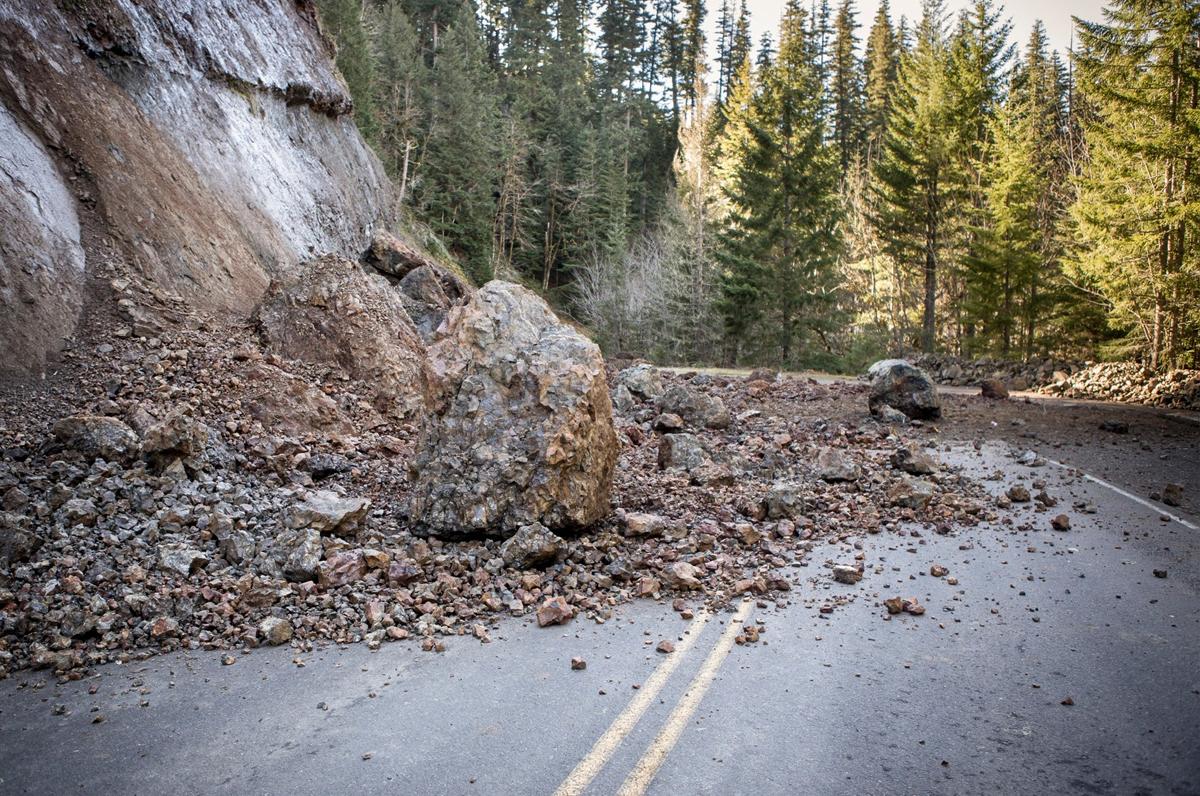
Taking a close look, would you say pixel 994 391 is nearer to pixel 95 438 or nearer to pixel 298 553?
pixel 298 553

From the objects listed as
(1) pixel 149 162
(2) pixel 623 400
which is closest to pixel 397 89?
(1) pixel 149 162

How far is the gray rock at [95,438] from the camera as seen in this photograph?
6.81 m

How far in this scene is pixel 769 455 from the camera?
991cm

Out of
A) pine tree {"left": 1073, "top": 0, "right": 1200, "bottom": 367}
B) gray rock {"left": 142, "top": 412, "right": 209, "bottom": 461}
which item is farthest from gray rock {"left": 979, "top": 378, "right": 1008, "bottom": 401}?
gray rock {"left": 142, "top": 412, "right": 209, "bottom": 461}

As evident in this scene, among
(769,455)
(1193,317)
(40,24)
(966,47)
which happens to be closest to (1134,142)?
(1193,317)

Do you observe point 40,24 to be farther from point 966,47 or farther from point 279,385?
point 966,47

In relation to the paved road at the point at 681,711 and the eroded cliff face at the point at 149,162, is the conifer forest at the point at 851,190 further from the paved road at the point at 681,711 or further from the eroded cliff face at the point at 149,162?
the paved road at the point at 681,711

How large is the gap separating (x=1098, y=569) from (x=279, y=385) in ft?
30.6

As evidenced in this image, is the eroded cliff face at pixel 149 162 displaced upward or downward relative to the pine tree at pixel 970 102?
downward

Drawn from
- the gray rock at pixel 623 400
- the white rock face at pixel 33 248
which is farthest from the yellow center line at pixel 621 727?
the gray rock at pixel 623 400

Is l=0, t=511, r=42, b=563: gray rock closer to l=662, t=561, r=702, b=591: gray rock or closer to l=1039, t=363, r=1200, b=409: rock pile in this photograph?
l=662, t=561, r=702, b=591: gray rock

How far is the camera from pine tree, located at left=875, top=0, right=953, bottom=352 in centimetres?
2884

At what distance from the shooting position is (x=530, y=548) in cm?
589

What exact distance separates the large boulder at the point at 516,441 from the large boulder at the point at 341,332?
12.4 feet
